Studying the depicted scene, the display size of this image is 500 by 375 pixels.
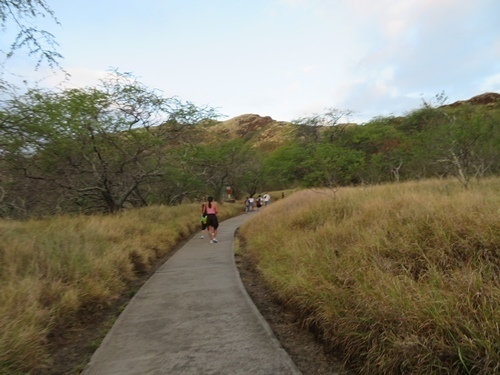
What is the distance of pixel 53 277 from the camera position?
18.0 feet

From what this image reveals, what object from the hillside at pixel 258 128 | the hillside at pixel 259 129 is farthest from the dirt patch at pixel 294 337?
the hillside at pixel 258 128

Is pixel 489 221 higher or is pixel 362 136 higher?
pixel 362 136

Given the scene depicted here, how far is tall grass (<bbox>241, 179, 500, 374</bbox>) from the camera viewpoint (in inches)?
109

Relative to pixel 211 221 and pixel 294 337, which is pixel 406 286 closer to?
pixel 294 337

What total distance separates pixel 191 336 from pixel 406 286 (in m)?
2.69

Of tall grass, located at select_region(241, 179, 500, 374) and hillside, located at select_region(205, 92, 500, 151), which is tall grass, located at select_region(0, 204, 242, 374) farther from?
hillside, located at select_region(205, 92, 500, 151)

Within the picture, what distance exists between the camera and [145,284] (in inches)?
281

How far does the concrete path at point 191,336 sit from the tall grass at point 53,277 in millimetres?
649

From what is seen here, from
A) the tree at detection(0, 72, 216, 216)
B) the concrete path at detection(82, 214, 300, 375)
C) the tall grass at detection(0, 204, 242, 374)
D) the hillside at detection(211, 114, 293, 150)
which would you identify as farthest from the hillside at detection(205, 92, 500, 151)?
the concrete path at detection(82, 214, 300, 375)

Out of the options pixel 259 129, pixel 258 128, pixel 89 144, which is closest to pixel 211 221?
pixel 89 144

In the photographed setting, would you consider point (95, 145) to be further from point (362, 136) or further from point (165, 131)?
point (362, 136)

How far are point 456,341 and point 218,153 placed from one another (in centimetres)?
2894

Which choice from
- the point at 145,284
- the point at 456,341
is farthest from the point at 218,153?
the point at 456,341

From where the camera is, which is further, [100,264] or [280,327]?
[100,264]
